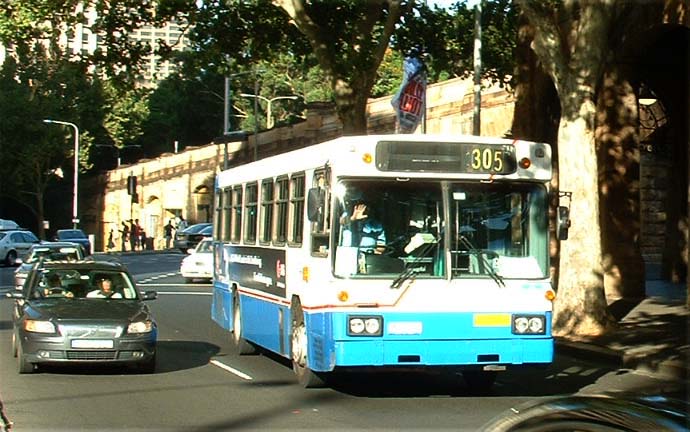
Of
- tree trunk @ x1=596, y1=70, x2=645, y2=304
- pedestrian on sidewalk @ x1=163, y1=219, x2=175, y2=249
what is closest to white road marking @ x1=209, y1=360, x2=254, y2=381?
tree trunk @ x1=596, y1=70, x2=645, y2=304

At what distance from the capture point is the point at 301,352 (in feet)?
43.3

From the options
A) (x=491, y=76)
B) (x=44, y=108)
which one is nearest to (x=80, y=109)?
(x=44, y=108)

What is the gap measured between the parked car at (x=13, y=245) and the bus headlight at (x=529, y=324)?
41.4m

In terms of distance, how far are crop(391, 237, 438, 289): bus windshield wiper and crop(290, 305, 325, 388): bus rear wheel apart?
4.58ft

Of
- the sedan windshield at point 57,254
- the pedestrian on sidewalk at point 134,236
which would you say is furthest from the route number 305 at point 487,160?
the pedestrian on sidewalk at point 134,236

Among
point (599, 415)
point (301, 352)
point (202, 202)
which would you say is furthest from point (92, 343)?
point (202, 202)

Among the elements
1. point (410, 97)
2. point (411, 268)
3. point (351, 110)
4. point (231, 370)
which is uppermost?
point (410, 97)

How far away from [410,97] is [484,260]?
52.5ft

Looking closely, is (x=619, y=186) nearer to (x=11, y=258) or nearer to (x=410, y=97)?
(x=410, y=97)

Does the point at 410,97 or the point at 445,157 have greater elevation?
the point at 410,97

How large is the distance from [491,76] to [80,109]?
54.5 meters

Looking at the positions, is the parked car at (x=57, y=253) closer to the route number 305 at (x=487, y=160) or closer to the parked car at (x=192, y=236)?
the route number 305 at (x=487, y=160)

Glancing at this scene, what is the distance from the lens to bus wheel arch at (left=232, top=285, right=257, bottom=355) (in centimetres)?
1692

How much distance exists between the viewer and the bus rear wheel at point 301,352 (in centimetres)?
1295
